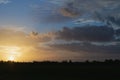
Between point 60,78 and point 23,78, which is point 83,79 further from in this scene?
point 23,78

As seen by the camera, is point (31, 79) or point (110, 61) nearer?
point (31, 79)

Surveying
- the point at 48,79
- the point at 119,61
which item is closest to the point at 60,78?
the point at 48,79

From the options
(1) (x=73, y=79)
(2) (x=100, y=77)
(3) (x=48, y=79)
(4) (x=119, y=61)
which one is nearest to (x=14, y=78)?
(3) (x=48, y=79)

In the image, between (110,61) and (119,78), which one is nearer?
(119,78)

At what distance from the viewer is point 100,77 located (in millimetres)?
70625

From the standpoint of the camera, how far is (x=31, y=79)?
224 feet

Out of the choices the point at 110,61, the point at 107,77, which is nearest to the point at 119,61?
the point at 110,61

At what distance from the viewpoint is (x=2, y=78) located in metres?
70.7

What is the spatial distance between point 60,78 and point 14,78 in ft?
29.3

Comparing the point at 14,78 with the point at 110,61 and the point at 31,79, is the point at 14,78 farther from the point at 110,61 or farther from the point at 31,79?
the point at 110,61

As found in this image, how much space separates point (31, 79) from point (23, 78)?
2318 mm

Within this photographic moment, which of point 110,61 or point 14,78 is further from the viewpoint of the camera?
point 110,61

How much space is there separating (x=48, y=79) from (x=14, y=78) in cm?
700

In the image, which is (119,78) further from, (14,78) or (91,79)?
(14,78)
